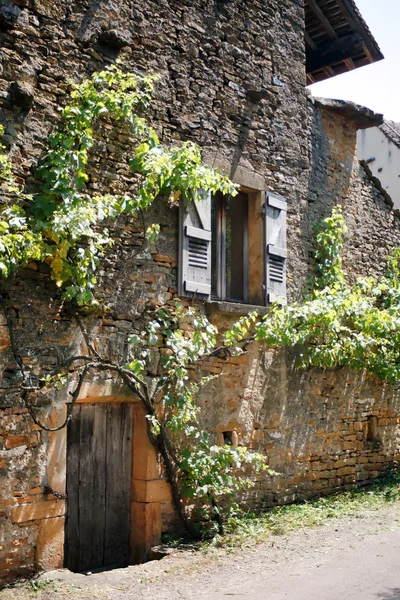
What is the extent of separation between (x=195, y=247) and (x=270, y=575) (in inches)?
120

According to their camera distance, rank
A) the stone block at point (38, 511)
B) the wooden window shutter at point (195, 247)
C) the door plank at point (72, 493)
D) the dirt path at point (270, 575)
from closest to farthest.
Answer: the dirt path at point (270, 575) < the stone block at point (38, 511) < the door plank at point (72, 493) < the wooden window shutter at point (195, 247)

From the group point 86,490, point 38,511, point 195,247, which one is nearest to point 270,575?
point 86,490

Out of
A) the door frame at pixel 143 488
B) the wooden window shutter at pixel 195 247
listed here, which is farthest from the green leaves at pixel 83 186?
the door frame at pixel 143 488

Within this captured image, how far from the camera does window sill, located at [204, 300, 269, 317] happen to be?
684cm

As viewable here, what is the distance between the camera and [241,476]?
7039 millimetres

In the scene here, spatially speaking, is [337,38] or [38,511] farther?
[337,38]

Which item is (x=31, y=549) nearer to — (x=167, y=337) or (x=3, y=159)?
(x=167, y=337)

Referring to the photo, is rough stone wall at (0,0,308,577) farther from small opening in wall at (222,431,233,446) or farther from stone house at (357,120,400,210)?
stone house at (357,120,400,210)

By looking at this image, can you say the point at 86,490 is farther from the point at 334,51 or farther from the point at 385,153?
the point at 385,153

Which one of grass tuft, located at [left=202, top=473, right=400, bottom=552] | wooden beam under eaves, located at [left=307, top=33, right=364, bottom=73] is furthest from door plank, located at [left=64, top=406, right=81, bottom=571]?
wooden beam under eaves, located at [left=307, top=33, right=364, bottom=73]

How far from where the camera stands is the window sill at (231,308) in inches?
269

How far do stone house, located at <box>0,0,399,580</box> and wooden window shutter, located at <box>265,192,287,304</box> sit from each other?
2 cm

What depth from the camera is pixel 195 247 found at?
6707 millimetres

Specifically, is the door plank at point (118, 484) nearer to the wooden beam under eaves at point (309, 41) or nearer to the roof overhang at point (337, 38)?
the roof overhang at point (337, 38)
